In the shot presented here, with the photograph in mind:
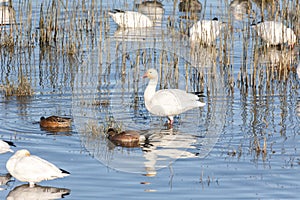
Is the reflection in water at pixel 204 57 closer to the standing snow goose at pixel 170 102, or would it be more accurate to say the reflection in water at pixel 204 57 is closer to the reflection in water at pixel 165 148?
the standing snow goose at pixel 170 102

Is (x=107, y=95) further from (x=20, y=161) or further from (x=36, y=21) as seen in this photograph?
(x=36, y=21)

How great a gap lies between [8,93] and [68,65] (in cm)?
231

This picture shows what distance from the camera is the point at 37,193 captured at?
25.9 ft

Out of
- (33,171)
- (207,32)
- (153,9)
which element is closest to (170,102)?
(33,171)

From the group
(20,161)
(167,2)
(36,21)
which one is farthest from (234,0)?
(20,161)

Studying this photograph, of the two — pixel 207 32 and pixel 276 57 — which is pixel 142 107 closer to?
pixel 207 32

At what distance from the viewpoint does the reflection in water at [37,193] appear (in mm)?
7763

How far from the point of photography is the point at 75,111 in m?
11.0

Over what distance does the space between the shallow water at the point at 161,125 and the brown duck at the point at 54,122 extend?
11 centimetres

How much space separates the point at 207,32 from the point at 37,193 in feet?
24.1

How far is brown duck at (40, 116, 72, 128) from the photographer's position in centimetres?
1021

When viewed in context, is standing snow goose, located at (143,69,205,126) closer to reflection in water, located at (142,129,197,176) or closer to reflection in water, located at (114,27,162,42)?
reflection in water, located at (142,129,197,176)

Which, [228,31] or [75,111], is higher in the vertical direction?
[228,31]

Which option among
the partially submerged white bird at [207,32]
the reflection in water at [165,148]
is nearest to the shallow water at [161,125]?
the reflection in water at [165,148]
